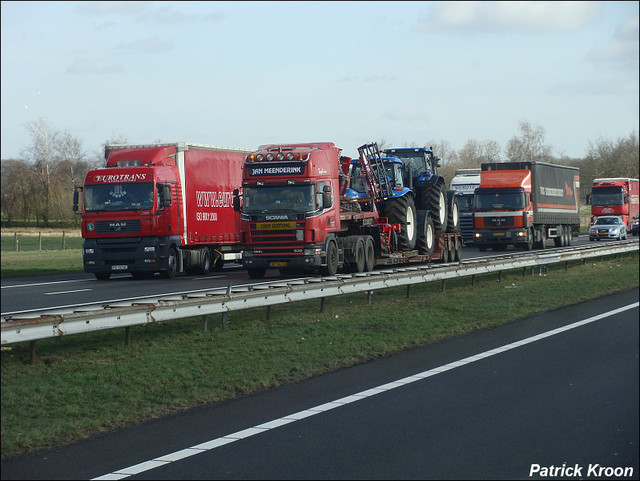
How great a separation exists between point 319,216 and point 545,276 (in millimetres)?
6744

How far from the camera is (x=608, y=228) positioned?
2249 inches

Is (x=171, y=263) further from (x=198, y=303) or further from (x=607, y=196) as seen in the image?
(x=607, y=196)

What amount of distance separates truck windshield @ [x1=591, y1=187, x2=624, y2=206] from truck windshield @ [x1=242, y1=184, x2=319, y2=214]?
44308mm

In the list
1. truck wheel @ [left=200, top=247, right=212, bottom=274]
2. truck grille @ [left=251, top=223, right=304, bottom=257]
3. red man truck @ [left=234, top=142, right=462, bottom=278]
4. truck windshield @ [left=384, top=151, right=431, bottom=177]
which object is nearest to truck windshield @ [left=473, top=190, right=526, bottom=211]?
truck windshield @ [left=384, top=151, right=431, bottom=177]

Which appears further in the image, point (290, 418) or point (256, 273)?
point (256, 273)

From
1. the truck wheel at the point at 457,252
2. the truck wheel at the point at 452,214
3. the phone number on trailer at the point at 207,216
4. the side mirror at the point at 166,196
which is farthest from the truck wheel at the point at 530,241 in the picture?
the side mirror at the point at 166,196

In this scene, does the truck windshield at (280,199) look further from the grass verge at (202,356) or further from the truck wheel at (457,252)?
the truck wheel at (457,252)

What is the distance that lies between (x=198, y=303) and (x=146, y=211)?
13.1 metres

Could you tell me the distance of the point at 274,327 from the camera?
47.6 ft

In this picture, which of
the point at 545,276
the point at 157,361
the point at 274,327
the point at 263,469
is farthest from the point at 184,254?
the point at 263,469

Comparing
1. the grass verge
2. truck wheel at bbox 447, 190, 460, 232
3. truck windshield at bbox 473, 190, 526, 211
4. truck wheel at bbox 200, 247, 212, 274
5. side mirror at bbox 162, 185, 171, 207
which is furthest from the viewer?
truck windshield at bbox 473, 190, 526, 211

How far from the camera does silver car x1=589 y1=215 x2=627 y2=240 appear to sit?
2235 inches

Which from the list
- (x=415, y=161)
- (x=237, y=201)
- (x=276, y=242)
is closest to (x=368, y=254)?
(x=276, y=242)

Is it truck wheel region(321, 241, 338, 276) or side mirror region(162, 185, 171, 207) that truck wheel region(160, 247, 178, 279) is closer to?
side mirror region(162, 185, 171, 207)
